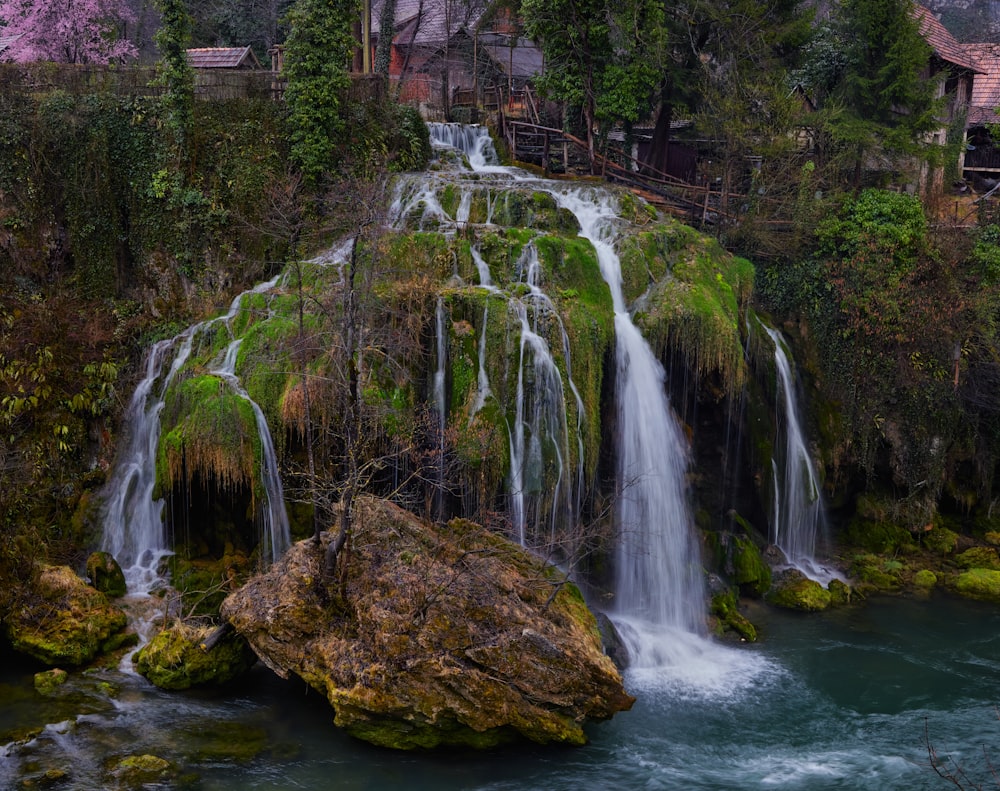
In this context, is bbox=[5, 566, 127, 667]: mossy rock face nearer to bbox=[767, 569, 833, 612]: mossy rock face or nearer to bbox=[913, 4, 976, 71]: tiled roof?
bbox=[767, 569, 833, 612]: mossy rock face

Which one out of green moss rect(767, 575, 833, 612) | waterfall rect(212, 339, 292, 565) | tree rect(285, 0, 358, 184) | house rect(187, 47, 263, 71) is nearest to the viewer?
waterfall rect(212, 339, 292, 565)

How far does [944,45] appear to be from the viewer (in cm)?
2836

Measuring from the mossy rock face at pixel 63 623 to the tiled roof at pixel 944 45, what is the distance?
90.1ft

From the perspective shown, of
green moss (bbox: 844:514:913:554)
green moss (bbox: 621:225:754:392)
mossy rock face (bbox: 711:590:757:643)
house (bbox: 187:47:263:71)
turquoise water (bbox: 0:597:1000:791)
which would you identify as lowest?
turquoise water (bbox: 0:597:1000:791)

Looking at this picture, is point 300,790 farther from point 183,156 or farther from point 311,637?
point 183,156

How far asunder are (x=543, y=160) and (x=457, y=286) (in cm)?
1050

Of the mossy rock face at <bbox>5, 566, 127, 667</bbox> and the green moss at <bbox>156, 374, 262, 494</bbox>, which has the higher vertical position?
the green moss at <bbox>156, 374, 262, 494</bbox>

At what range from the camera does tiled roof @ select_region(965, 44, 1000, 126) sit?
30.0 m

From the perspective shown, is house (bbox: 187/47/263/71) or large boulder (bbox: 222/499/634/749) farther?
house (bbox: 187/47/263/71)

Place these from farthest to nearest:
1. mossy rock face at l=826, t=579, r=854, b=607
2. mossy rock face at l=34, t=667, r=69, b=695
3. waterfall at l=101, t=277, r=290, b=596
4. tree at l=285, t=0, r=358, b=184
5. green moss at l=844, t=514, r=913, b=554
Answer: tree at l=285, t=0, r=358, b=184 → green moss at l=844, t=514, r=913, b=554 → mossy rock face at l=826, t=579, r=854, b=607 → waterfall at l=101, t=277, r=290, b=596 → mossy rock face at l=34, t=667, r=69, b=695

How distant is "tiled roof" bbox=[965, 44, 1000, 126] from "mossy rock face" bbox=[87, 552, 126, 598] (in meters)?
29.7

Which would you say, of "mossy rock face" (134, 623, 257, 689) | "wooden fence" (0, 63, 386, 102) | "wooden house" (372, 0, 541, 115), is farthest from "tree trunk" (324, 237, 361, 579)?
"wooden house" (372, 0, 541, 115)

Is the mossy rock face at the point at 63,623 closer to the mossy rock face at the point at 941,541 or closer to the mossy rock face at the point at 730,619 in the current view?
the mossy rock face at the point at 730,619

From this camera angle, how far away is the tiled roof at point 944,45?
27.5 metres
